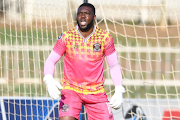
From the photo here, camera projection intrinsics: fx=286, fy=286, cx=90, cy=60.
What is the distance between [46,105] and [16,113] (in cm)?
41

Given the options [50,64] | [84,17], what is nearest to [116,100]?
[50,64]

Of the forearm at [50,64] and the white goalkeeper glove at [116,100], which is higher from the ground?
the forearm at [50,64]

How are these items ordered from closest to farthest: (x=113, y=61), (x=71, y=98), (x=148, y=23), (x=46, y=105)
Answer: (x=71, y=98)
(x=113, y=61)
(x=46, y=105)
(x=148, y=23)

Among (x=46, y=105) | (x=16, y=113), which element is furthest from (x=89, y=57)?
(x=16, y=113)

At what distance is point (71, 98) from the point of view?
2.24m

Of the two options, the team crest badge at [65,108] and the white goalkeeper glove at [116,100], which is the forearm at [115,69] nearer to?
the white goalkeeper glove at [116,100]

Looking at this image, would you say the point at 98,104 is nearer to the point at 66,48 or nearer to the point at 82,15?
the point at 66,48

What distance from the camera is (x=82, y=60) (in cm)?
229

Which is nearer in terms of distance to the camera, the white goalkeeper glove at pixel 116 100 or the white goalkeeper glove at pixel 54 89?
the white goalkeeper glove at pixel 54 89

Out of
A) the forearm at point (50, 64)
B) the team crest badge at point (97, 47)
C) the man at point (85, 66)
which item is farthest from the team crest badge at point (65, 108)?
the team crest badge at point (97, 47)

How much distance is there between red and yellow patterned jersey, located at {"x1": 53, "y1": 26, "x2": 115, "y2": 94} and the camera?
230cm

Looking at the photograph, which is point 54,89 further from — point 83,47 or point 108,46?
point 108,46

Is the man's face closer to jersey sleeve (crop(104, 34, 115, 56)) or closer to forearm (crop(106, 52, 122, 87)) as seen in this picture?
jersey sleeve (crop(104, 34, 115, 56))

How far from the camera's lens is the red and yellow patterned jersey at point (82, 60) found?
2.30 m
